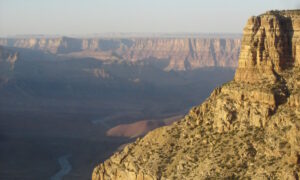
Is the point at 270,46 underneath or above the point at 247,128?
above

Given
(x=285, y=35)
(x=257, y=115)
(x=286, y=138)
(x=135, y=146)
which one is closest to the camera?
(x=286, y=138)

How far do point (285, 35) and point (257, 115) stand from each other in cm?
889

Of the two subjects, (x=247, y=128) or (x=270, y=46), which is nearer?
(x=247, y=128)

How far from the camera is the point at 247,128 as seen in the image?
55.2m

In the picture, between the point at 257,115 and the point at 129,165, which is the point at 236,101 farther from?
the point at 129,165

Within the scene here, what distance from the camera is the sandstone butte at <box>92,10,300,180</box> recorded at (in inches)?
2026

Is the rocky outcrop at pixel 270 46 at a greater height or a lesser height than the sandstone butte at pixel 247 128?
greater

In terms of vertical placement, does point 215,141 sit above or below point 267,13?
below

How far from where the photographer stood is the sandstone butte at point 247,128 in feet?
169

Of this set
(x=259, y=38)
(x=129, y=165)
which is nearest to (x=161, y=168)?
(x=129, y=165)

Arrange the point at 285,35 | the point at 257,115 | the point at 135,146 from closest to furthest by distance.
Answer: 1. the point at 257,115
2. the point at 285,35
3. the point at 135,146

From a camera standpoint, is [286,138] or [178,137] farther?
[178,137]

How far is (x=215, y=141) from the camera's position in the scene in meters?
56.6

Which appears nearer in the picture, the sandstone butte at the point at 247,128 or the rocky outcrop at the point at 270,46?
the sandstone butte at the point at 247,128
